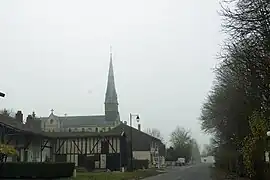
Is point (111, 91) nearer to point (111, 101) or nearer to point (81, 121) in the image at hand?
point (111, 101)

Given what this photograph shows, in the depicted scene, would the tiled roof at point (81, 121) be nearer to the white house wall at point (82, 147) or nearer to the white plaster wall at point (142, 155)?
the white plaster wall at point (142, 155)

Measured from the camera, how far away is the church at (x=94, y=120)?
131 meters

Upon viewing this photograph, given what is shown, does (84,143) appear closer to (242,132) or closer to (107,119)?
(242,132)

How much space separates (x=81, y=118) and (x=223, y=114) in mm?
113689

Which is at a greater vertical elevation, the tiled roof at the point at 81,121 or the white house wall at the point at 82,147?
the tiled roof at the point at 81,121

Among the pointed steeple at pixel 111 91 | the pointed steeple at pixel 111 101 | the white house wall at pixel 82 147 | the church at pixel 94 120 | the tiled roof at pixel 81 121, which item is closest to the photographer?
the white house wall at pixel 82 147

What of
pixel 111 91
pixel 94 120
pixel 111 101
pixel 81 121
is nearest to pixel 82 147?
pixel 111 91

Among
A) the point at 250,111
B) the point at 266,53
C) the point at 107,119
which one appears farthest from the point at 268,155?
the point at 107,119

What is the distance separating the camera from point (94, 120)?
149 m

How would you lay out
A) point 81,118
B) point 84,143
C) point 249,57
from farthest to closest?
point 81,118, point 84,143, point 249,57

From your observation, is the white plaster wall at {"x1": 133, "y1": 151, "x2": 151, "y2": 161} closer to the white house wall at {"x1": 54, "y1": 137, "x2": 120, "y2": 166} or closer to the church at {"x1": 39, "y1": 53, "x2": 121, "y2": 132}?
the white house wall at {"x1": 54, "y1": 137, "x2": 120, "y2": 166}

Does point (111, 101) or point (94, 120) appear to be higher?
point (111, 101)

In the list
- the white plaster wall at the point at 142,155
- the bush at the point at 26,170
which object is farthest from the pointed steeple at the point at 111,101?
the bush at the point at 26,170

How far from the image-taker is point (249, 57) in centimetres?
2273
